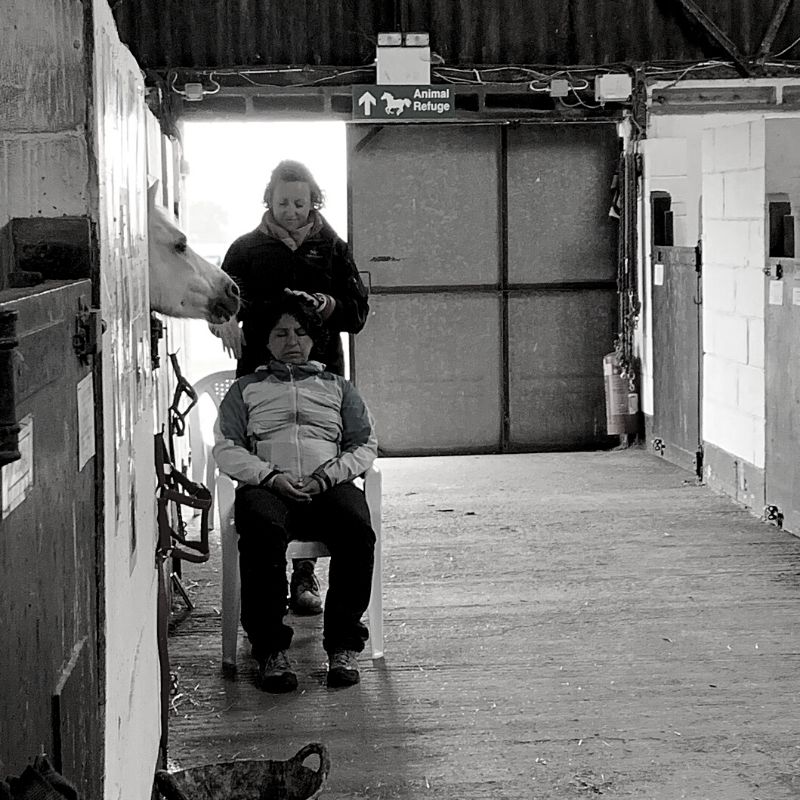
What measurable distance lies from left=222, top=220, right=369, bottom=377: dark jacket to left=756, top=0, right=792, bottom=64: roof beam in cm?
453

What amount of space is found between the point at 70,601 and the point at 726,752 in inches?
92.1

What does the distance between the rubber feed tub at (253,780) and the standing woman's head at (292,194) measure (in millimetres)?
2115

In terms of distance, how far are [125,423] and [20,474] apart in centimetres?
95

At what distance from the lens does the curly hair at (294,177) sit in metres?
4.39

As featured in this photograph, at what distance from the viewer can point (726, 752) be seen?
3.34m

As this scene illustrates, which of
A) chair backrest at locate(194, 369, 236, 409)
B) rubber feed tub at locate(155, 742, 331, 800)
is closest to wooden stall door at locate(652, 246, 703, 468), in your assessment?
chair backrest at locate(194, 369, 236, 409)

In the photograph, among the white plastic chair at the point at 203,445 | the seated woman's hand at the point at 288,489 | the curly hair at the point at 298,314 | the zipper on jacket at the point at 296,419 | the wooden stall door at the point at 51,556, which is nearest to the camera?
the wooden stall door at the point at 51,556

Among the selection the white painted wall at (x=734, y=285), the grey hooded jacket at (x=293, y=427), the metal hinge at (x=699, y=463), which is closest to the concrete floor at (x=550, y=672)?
the white painted wall at (x=734, y=285)

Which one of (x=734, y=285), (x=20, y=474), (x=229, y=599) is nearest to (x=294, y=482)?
(x=229, y=599)

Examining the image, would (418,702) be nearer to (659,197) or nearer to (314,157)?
(659,197)

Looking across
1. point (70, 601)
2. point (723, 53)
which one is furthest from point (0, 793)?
point (723, 53)

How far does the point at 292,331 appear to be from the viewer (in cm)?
420

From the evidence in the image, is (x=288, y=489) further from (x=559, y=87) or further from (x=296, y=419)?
(x=559, y=87)

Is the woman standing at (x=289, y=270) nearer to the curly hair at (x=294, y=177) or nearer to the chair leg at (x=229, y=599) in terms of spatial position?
the curly hair at (x=294, y=177)
